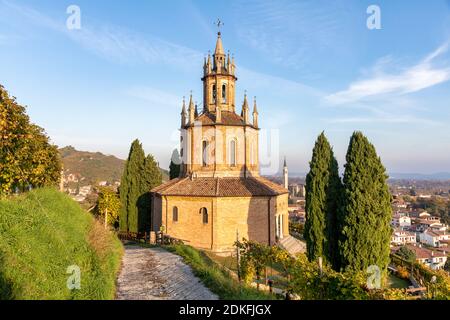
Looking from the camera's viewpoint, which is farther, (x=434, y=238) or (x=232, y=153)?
(x=434, y=238)

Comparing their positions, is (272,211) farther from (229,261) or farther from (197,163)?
(197,163)

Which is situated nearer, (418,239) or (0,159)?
(0,159)

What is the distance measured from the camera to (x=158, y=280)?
11.6 meters

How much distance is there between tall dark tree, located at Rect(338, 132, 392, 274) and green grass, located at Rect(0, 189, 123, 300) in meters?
12.3

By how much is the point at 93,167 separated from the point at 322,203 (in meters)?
108

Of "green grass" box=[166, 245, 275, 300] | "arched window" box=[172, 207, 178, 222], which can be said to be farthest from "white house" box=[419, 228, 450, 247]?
"green grass" box=[166, 245, 275, 300]

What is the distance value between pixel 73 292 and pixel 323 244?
14327mm

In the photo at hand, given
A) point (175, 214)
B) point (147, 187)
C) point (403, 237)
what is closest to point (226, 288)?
point (175, 214)

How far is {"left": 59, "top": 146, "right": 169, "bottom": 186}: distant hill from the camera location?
331 feet

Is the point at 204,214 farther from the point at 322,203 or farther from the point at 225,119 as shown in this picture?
the point at 225,119

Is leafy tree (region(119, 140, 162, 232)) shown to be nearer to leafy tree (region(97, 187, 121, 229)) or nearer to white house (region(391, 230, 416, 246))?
leafy tree (region(97, 187, 121, 229))

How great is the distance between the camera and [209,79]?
100 feet

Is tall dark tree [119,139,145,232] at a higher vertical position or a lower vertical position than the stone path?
higher
